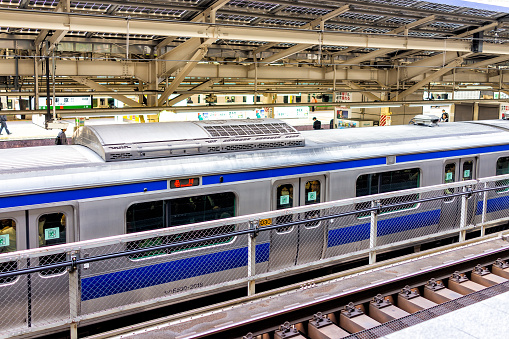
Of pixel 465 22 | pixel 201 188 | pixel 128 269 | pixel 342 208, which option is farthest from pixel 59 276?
pixel 465 22

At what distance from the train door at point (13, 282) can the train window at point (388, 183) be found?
5.44m

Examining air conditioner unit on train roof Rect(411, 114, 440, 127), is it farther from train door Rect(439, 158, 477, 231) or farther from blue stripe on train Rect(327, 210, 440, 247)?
blue stripe on train Rect(327, 210, 440, 247)

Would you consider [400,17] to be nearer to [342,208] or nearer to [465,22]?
[465,22]

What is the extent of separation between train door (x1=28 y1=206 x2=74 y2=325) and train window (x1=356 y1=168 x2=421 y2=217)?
4935 mm

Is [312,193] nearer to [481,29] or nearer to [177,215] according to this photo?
[177,215]

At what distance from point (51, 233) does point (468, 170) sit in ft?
28.0

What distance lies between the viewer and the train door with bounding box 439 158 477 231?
1082 cm

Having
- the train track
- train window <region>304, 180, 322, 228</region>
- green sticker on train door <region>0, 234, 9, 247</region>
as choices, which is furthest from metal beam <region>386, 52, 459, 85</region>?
green sticker on train door <region>0, 234, 9, 247</region>

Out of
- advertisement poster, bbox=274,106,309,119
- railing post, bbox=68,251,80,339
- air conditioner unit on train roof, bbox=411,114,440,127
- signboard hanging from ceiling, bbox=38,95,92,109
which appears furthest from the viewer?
advertisement poster, bbox=274,106,309,119

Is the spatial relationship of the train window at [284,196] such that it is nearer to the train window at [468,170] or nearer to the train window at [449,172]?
the train window at [449,172]

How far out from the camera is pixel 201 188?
25.9 ft

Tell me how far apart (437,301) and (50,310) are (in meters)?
4.75

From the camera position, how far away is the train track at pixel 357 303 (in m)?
5.57

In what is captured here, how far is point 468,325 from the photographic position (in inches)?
203
